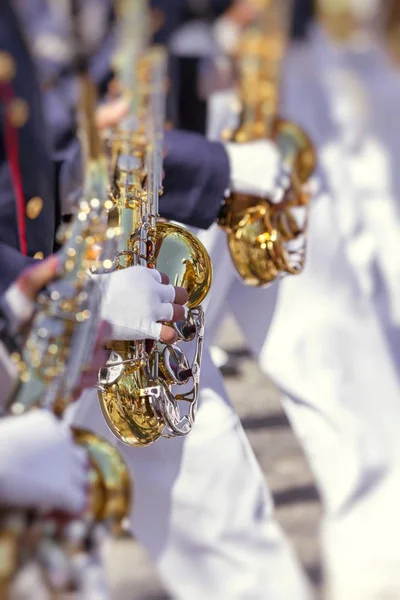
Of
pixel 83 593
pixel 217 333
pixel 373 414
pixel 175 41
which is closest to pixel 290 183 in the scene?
pixel 217 333

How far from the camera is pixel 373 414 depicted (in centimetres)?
147

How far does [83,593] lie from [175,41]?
1.94 m

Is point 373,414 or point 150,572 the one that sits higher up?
point 373,414

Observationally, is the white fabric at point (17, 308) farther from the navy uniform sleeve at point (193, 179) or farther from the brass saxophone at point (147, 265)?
the navy uniform sleeve at point (193, 179)

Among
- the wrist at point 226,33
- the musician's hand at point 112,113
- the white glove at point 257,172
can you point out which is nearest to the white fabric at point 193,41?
the wrist at point 226,33

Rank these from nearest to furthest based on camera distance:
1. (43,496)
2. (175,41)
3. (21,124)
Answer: (43,496)
(21,124)
(175,41)

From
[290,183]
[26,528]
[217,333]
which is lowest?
[217,333]

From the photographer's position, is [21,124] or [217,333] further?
[217,333]

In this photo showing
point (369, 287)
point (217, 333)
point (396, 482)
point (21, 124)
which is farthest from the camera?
point (369, 287)

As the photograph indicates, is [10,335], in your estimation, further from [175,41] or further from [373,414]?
[175,41]

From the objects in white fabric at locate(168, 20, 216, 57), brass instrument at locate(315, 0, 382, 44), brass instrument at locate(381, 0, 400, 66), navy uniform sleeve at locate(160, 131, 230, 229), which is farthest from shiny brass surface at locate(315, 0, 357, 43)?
navy uniform sleeve at locate(160, 131, 230, 229)

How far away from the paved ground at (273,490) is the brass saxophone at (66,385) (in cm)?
56

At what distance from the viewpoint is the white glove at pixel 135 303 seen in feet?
2.58

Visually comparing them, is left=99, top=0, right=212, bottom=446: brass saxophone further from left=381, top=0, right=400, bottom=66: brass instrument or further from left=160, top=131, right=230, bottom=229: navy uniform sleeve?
left=381, top=0, right=400, bottom=66: brass instrument
